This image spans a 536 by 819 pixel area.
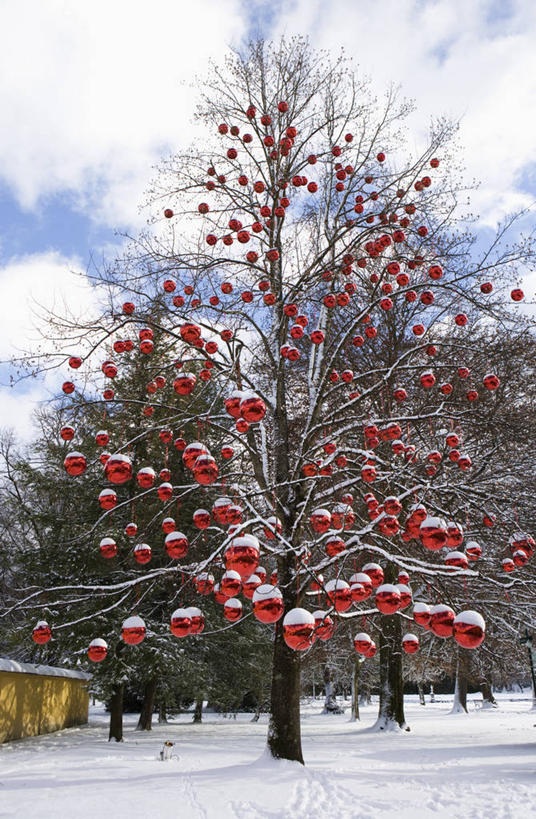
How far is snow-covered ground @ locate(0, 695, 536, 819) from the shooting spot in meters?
6.20

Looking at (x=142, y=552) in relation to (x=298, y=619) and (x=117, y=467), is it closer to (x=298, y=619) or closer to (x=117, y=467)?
(x=117, y=467)

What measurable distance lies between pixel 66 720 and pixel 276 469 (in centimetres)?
1428

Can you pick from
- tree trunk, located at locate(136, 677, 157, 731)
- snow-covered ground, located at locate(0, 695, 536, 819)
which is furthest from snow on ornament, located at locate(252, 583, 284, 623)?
tree trunk, located at locate(136, 677, 157, 731)

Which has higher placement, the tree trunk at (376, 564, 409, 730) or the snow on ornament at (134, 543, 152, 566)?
the snow on ornament at (134, 543, 152, 566)

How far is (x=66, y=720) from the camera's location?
717 inches

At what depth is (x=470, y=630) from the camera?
434 centimetres

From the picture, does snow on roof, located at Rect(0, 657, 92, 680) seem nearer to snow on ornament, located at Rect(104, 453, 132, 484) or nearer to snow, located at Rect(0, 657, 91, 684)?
snow, located at Rect(0, 657, 91, 684)

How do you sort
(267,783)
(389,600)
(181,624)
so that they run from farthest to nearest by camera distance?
(267,783) < (181,624) < (389,600)

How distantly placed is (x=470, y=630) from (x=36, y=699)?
15074mm

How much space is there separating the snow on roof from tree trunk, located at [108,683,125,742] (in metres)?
1.24

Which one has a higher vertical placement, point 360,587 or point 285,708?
point 360,587

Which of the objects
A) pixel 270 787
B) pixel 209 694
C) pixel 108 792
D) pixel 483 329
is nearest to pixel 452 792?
pixel 270 787

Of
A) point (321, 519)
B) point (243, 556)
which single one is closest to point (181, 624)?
point (243, 556)

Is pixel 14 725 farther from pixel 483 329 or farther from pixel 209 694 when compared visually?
pixel 483 329
